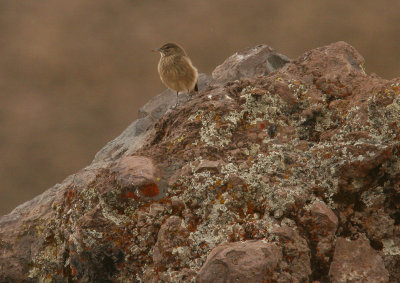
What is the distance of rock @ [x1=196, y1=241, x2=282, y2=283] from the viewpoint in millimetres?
1272

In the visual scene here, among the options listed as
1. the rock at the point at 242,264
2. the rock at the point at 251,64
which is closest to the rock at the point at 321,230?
the rock at the point at 242,264

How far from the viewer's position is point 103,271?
60.6 inches

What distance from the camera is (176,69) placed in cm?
345

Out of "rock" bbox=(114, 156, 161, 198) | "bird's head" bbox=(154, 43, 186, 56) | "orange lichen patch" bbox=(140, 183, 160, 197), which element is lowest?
"orange lichen patch" bbox=(140, 183, 160, 197)

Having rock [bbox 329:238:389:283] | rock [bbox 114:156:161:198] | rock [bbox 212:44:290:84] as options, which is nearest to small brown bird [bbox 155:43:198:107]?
rock [bbox 212:44:290:84]

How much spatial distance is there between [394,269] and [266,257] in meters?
0.36

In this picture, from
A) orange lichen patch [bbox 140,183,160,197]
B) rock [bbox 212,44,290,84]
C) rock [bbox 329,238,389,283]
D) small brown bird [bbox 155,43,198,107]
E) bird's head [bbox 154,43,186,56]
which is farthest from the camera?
bird's head [bbox 154,43,186,56]

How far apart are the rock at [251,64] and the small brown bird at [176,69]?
0.54 m

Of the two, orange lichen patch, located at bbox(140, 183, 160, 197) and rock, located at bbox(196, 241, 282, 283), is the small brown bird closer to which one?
orange lichen patch, located at bbox(140, 183, 160, 197)

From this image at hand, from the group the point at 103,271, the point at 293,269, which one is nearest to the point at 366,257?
the point at 293,269

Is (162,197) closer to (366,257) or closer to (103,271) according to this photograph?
(103,271)

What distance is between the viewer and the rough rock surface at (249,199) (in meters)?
1.39

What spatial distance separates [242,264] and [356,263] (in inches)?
12.3

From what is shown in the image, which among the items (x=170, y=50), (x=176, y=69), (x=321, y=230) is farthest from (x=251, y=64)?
(x=321, y=230)
